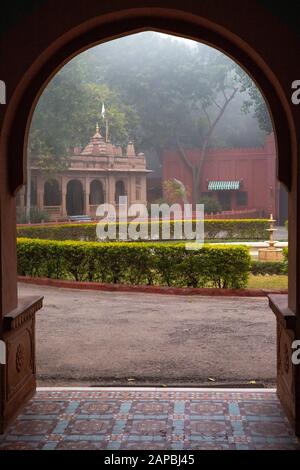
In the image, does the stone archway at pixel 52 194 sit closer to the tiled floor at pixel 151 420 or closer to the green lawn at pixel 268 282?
the green lawn at pixel 268 282

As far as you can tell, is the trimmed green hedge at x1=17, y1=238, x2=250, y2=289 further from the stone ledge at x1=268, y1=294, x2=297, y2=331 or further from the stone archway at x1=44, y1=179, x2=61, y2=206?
the stone archway at x1=44, y1=179, x2=61, y2=206

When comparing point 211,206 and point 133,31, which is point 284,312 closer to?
point 133,31

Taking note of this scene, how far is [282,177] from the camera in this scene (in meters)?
4.23

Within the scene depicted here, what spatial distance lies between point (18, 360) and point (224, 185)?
109 ft

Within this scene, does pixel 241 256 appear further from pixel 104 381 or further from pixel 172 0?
pixel 172 0

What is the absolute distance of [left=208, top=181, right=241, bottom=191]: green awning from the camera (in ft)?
119

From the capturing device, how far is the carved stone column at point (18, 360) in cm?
412

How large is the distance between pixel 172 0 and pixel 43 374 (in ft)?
12.4

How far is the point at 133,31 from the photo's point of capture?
4.59 m

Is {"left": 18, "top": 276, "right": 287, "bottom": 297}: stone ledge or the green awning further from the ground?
the green awning

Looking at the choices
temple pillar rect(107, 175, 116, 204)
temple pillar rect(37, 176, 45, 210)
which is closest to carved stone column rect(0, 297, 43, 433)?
temple pillar rect(37, 176, 45, 210)

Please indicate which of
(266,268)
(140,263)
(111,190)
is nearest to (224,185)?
(111,190)

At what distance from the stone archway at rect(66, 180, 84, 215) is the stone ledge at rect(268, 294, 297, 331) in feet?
101

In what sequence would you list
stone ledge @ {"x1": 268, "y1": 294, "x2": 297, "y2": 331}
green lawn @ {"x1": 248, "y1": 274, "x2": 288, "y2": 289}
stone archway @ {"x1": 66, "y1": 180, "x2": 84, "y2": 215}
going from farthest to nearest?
stone archway @ {"x1": 66, "y1": 180, "x2": 84, "y2": 215} → green lawn @ {"x1": 248, "y1": 274, "x2": 288, "y2": 289} → stone ledge @ {"x1": 268, "y1": 294, "x2": 297, "y2": 331}
